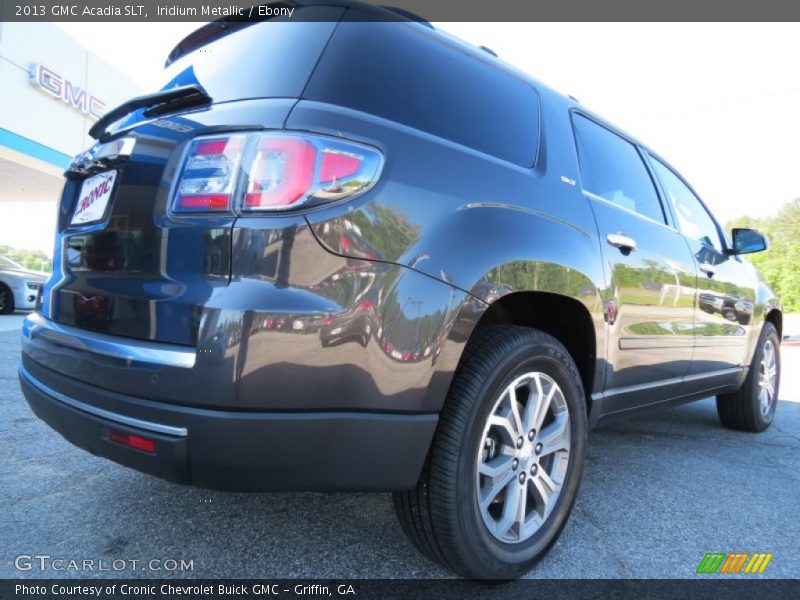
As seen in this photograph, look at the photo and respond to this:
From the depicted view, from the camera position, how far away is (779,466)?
3.10 metres

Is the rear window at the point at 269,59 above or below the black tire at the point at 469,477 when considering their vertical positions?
above

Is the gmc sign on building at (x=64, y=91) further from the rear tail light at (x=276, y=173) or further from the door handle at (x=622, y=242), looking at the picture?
the door handle at (x=622, y=242)

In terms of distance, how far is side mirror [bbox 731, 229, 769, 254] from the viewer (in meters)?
3.49

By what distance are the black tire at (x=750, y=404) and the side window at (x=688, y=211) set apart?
928 mm

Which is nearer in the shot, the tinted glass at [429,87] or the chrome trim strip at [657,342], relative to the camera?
the tinted glass at [429,87]

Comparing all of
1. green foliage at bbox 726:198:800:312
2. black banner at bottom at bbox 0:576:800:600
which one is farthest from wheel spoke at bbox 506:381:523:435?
green foliage at bbox 726:198:800:312

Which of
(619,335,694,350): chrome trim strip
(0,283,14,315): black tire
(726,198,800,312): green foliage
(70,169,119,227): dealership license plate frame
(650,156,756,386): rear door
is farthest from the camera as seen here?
(726,198,800,312): green foliage

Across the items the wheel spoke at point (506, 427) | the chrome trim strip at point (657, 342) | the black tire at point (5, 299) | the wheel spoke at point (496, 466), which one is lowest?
the black tire at point (5, 299)

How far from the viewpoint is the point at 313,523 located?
1989mm

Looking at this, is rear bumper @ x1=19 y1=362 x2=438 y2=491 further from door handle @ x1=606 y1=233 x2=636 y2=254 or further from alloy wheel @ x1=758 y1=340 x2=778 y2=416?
alloy wheel @ x1=758 y1=340 x2=778 y2=416

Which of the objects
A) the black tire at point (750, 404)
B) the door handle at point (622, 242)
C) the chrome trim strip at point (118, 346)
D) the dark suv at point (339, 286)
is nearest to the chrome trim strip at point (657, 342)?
the dark suv at point (339, 286)

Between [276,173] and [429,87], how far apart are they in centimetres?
65

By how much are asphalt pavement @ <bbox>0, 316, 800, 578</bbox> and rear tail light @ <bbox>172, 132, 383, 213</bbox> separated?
44.7 inches

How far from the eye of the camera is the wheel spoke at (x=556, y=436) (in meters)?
1.86
